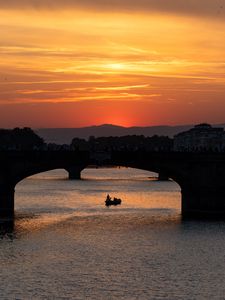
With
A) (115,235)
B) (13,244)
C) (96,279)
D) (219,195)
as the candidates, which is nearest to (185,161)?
(219,195)

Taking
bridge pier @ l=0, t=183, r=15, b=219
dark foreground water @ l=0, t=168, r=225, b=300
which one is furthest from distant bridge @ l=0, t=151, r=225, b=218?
dark foreground water @ l=0, t=168, r=225, b=300

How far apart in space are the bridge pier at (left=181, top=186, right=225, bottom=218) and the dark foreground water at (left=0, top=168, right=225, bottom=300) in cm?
193

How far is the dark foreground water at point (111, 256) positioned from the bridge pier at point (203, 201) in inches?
76.2

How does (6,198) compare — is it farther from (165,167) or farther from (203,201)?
(203,201)

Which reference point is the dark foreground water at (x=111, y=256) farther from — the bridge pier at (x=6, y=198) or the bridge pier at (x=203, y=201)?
the bridge pier at (x=203, y=201)

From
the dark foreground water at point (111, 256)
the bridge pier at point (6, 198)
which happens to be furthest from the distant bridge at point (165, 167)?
the dark foreground water at point (111, 256)

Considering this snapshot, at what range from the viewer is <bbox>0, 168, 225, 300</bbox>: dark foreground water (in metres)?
62.2

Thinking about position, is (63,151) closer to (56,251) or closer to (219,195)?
(219,195)

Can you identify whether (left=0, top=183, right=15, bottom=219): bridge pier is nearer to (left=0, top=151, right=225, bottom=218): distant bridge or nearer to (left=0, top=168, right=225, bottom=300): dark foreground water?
(left=0, top=151, right=225, bottom=218): distant bridge

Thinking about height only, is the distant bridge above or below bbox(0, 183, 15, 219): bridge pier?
above

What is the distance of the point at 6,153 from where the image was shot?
107 m

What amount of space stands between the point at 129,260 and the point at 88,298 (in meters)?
13.1

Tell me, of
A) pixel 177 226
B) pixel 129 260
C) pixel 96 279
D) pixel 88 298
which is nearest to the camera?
pixel 88 298

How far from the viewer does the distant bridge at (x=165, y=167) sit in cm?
10562
